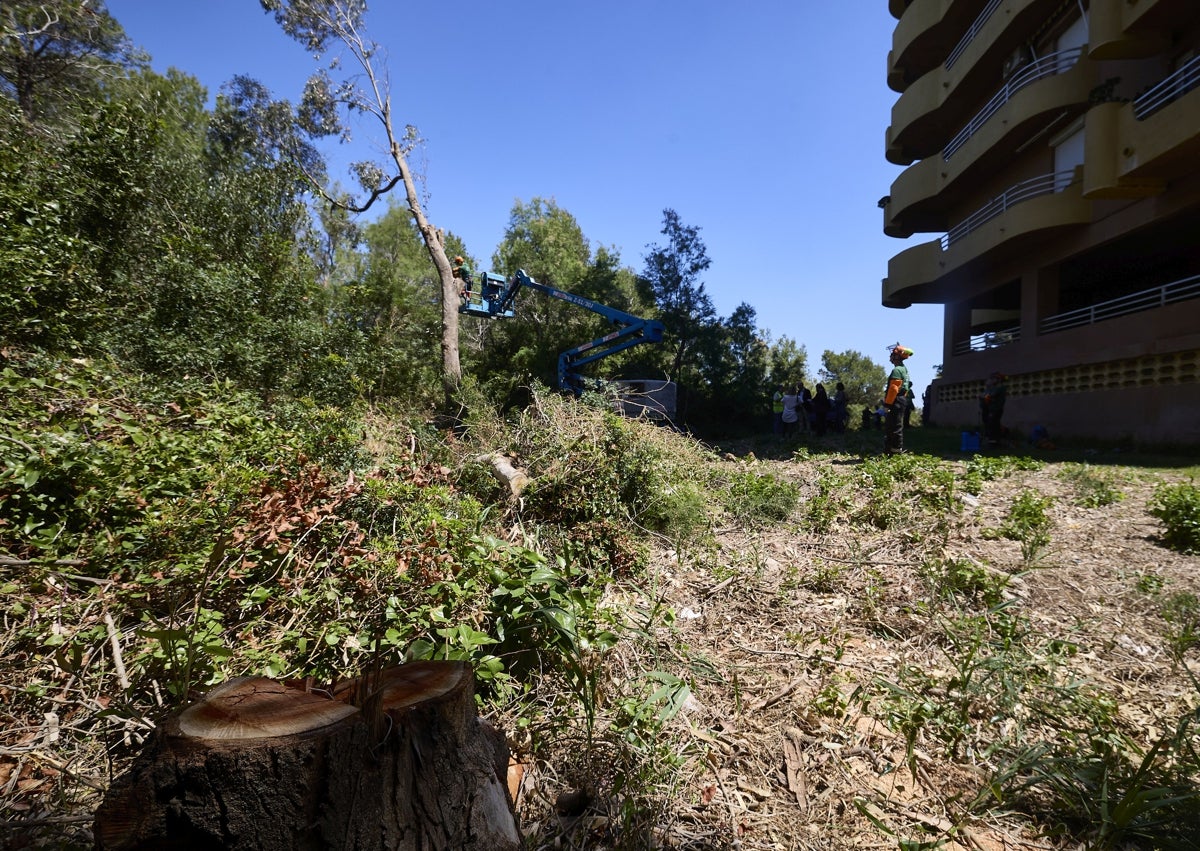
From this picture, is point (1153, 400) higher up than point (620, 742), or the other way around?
point (1153, 400)

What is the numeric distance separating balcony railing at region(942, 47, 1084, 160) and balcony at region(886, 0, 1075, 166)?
88 centimetres

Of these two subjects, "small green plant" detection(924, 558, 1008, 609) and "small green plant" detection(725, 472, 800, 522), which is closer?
"small green plant" detection(924, 558, 1008, 609)

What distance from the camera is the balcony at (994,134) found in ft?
39.4

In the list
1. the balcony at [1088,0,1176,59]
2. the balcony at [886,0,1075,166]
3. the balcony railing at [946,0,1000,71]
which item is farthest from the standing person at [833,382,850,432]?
the balcony railing at [946,0,1000,71]

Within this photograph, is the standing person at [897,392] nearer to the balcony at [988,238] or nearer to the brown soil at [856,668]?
the brown soil at [856,668]

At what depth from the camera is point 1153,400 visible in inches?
400

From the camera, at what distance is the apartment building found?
9.88m

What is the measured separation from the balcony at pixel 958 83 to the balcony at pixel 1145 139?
13.2 feet

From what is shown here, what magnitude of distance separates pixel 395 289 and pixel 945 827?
55.9ft

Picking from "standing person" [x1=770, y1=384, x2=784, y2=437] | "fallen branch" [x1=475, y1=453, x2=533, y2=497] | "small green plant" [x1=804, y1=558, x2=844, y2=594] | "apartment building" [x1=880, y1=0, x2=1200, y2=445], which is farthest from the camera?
"standing person" [x1=770, y1=384, x2=784, y2=437]

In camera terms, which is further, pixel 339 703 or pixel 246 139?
pixel 246 139

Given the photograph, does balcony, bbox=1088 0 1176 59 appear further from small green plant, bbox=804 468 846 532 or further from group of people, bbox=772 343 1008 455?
small green plant, bbox=804 468 846 532

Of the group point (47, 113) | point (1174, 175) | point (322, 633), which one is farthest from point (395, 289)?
point (1174, 175)

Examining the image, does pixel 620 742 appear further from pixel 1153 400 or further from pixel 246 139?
pixel 246 139
